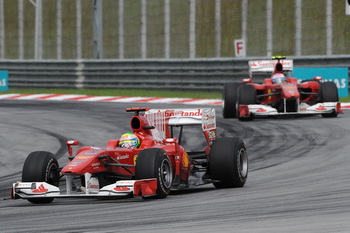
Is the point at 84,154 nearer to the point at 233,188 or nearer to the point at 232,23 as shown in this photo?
the point at 233,188

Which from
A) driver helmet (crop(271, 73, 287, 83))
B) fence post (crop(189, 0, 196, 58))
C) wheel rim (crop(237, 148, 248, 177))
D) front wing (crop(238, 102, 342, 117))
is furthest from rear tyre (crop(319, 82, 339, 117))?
fence post (crop(189, 0, 196, 58))

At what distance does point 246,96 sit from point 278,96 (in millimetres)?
855

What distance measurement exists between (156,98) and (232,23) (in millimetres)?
5959

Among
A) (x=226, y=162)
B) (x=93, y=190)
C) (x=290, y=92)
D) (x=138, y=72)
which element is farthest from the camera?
(x=138, y=72)

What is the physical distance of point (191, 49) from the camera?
32.0 m

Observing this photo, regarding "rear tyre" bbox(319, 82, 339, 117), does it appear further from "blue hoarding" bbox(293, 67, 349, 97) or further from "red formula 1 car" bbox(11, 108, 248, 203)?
"red formula 1 car" bbox(11, 108, 248, 203)

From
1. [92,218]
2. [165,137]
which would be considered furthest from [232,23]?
[92,218]

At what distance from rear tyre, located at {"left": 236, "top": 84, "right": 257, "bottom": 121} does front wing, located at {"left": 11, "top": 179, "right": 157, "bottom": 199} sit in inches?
397

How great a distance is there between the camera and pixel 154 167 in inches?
387

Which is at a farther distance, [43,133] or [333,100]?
[333,100]

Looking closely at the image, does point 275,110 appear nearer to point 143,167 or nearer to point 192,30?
point 143,167

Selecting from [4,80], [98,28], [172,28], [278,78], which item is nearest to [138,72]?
[172,28]

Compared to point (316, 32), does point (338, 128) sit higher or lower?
lower

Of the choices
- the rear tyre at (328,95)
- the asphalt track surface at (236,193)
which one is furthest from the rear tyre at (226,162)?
the rear tyre at (328,95)
